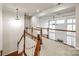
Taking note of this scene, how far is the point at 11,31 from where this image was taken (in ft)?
5.15

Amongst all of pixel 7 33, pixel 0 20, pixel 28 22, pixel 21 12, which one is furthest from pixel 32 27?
pixel 0 20

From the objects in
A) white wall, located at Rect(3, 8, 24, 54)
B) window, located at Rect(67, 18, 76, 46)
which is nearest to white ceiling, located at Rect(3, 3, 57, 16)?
white wall, located at Rect(3, 8, 24, 54)

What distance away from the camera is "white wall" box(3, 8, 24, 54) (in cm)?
154

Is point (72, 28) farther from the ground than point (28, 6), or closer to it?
closer to it

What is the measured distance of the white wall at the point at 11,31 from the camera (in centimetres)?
154

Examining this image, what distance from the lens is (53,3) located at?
1.48 m

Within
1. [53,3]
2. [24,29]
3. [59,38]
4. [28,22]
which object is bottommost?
[59,38]

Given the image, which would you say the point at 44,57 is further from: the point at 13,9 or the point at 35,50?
the point at 13,9

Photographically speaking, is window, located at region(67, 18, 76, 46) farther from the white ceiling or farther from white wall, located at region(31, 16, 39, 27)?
white wall, located at region(31, 16, 39, 27)

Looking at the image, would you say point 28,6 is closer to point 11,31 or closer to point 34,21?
point 34,21

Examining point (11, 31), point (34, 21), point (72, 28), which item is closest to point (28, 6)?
point (34, 21)

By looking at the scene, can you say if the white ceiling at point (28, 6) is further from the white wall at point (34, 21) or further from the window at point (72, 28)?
the window at point (72, 28)

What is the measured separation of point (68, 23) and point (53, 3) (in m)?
0.39

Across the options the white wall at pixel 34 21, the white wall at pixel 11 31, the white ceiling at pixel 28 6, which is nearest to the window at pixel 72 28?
the white ceiling at pixel 28 6
